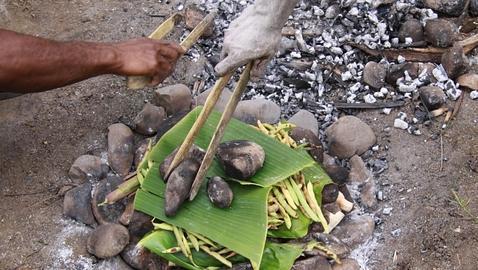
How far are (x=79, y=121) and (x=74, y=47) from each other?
0.69 m

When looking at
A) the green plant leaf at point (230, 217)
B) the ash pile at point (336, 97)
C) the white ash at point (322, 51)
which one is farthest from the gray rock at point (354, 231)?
the white ash at point (322, 51)

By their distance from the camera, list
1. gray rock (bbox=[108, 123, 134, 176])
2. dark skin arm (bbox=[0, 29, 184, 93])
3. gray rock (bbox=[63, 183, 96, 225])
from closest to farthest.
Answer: dark skin arm (bbox=[0, 29, 184, 93]) < gray rock (bbox=[63, 183, 96, 225]) < gray rock (bbox=[108, 123, 134, 176])

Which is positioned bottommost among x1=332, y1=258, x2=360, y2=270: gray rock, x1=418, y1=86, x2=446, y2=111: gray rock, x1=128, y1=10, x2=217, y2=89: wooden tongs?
x1=332, y1=258, x2=360, y2=270: gray rock

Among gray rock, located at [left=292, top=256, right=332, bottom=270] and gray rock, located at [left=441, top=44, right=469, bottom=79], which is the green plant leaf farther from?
gray rock, located at [left=441, top=44, right=469, bottom=79]

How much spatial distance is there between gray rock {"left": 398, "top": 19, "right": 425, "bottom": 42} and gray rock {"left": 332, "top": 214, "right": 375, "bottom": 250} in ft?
3.20

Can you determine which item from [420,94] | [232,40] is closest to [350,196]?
[420,94]

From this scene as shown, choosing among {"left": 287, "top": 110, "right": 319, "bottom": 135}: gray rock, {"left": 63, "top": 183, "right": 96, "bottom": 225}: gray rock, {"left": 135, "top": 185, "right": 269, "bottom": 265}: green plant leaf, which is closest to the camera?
{"left": 135, "top": 185, "right": 269, "bottom": 265}: green plant leaf

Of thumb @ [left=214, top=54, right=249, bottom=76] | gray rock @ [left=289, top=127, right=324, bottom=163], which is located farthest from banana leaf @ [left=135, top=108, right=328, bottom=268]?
thumb @ [left=214, top=54, right=249, bottom=76]

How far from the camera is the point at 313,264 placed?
2.63 metres

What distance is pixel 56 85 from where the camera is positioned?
2.49 m

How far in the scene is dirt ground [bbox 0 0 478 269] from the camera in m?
2.80

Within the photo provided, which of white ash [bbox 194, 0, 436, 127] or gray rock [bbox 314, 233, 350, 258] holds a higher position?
white ash [bbox 194, 0, 436, 127]

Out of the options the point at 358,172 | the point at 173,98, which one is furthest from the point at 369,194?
the point at 173,98

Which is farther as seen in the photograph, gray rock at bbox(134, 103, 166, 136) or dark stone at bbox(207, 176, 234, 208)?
gray rock at bbox(134, 103, 166, 136)
